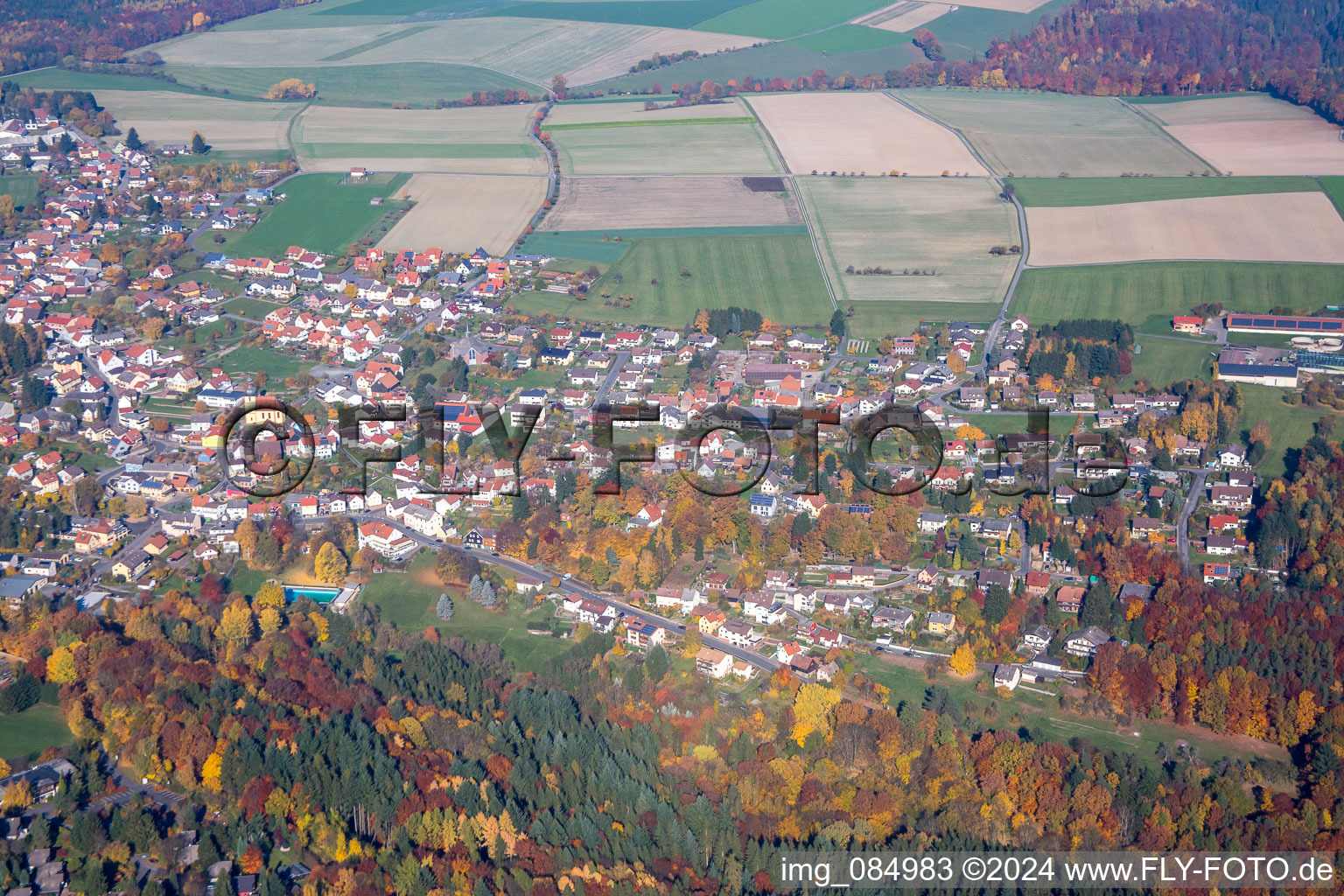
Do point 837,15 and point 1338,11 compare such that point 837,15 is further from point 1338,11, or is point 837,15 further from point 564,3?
point 1338,11

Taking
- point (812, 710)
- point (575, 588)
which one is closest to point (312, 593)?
point (575, 588)

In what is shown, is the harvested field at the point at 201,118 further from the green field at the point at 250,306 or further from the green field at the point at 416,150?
the green field at the point at 250,306

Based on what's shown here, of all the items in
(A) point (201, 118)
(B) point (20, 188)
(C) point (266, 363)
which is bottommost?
(C) point (266, 363)

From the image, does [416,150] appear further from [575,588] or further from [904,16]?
[575,588]

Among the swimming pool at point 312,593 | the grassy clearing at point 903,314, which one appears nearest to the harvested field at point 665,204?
the grassy clearing at point 903,314

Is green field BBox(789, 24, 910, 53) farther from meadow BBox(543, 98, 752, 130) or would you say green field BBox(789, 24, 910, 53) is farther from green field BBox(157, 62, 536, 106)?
green field BBox(157, 62, 536, 106)

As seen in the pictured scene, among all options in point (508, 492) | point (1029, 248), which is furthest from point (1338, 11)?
point (508, 492)
